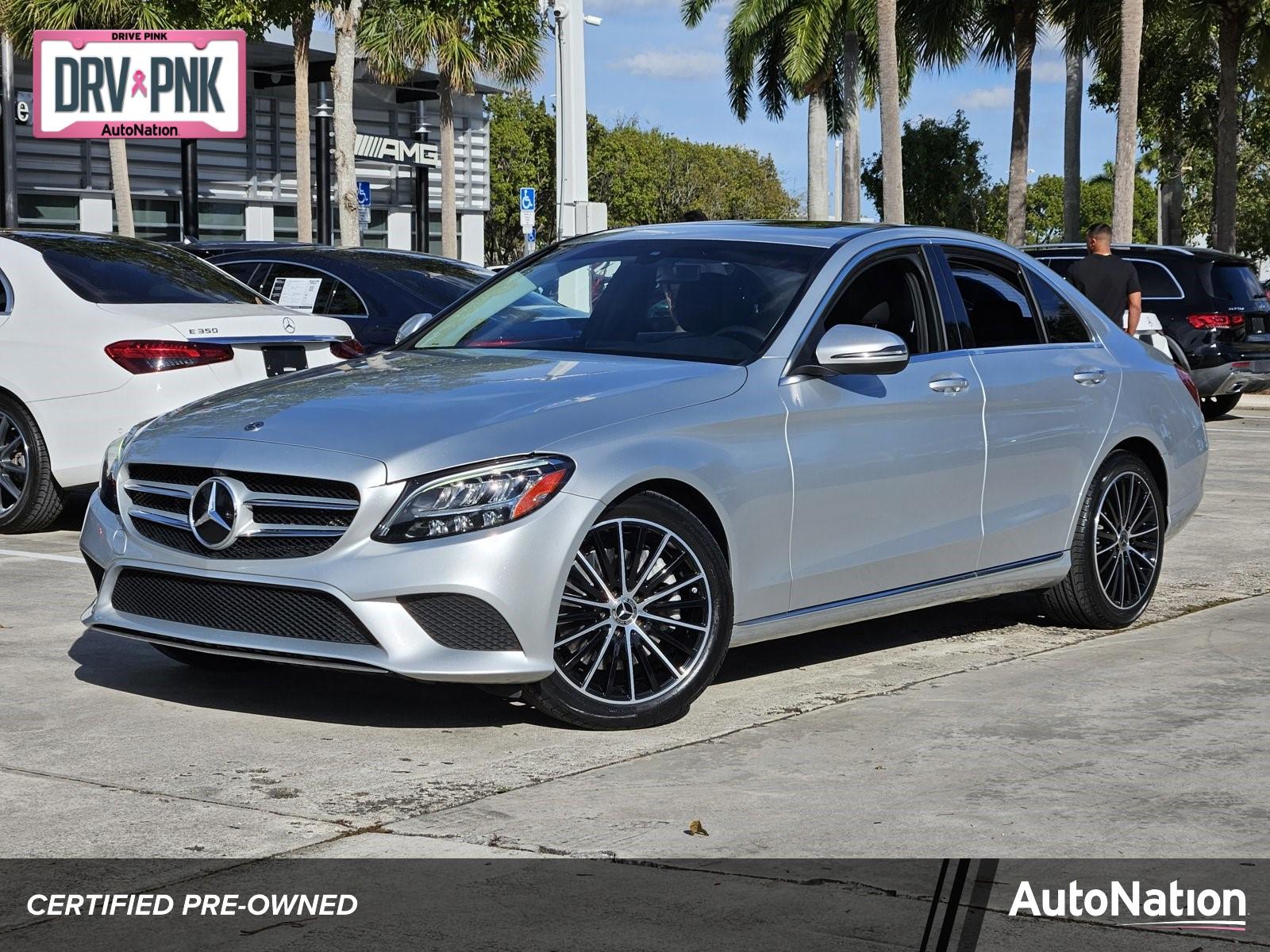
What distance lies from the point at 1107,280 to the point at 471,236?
4346 centimetres

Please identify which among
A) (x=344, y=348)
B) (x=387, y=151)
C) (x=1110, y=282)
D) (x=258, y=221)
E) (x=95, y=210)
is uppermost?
(x=387, y=151)

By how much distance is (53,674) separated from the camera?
6391mm

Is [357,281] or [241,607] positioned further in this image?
[357,281]

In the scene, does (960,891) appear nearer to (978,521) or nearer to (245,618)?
(245,618)

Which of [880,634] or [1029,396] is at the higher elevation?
[1029,396]

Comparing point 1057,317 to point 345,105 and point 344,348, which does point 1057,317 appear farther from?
point 345,105

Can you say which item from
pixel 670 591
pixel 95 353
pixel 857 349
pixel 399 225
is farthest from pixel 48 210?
pixel 670 591

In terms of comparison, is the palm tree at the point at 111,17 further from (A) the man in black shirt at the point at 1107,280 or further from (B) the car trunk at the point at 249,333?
(B) the car trunk at the point at 249,333

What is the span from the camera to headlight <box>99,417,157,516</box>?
5.97 m

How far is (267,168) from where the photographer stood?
5009 centimetres

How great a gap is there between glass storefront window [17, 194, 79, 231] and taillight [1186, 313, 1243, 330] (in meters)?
31.0

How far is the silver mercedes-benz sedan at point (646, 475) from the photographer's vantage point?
5277 mm

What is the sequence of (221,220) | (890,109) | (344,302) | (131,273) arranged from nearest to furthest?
(131,273) < (344,302) < (890,109) < (221,220)

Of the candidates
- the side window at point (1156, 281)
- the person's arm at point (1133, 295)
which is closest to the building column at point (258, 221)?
the side window at point (1156, 281)
